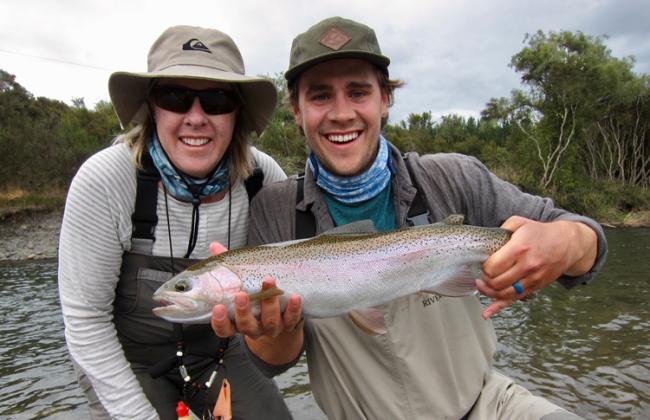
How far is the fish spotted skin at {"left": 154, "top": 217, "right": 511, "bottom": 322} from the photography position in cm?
226

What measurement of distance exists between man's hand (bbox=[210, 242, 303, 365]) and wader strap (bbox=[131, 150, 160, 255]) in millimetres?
569

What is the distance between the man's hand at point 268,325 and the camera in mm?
2145

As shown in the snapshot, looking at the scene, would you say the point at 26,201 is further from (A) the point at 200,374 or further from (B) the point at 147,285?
(B) the point at 147,285

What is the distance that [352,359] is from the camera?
99.6 inches

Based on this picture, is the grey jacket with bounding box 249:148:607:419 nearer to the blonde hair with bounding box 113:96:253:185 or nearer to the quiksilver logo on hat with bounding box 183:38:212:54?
the blonde hair with bounding box 113:96:253:185

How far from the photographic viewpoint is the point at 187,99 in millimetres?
2799

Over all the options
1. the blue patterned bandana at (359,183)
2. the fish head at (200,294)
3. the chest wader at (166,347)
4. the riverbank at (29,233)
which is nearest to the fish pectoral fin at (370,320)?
the fish head at (200,294)

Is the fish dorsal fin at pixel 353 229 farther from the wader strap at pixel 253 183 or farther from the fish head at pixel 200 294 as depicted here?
the wader strap at pixel 253 183

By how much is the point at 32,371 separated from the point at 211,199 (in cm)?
591

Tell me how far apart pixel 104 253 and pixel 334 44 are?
1749 millimetres


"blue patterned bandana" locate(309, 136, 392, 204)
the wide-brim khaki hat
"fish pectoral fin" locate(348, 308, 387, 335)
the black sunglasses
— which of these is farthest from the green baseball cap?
"fish pectoral fin" locate(348, 308, 387, 335)

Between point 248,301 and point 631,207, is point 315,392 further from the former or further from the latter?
point 631,207

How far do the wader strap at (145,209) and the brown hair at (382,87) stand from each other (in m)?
0.97

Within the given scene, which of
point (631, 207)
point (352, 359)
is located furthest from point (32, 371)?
point (631, 207)
